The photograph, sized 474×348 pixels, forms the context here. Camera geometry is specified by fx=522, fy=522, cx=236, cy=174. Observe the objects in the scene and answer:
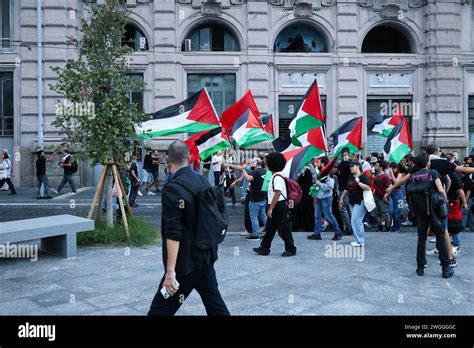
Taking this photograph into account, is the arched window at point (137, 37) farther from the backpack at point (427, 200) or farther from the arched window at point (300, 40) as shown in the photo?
the backpack at point (427, 200)

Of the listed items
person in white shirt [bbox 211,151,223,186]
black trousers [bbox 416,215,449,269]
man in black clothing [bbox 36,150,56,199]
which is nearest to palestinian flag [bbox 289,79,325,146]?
black trousers [bbox 416,215,449,269]

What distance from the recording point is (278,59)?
22828mm

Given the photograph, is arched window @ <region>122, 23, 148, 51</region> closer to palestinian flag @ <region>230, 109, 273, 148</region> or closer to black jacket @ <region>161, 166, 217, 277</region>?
palestinian flag @ <region>230, 109, 273, 148</region>

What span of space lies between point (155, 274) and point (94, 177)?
48.9ft

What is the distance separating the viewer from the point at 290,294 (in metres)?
6.85

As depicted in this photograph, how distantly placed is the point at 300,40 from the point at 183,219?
804 inches

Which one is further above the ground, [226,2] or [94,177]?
[226,2]

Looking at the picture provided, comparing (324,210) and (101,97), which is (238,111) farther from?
(101,97)

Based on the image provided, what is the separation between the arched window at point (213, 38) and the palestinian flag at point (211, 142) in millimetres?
12521

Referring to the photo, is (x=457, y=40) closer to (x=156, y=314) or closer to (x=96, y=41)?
(x=96, y=41)

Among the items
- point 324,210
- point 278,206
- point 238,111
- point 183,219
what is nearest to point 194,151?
point 238,111

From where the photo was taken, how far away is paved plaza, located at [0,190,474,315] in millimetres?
6293

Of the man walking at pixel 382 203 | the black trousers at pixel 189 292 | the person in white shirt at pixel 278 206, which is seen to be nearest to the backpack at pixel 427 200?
the person in white shirt at pixel 278 206

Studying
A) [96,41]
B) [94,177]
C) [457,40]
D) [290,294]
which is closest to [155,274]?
[290,294]
